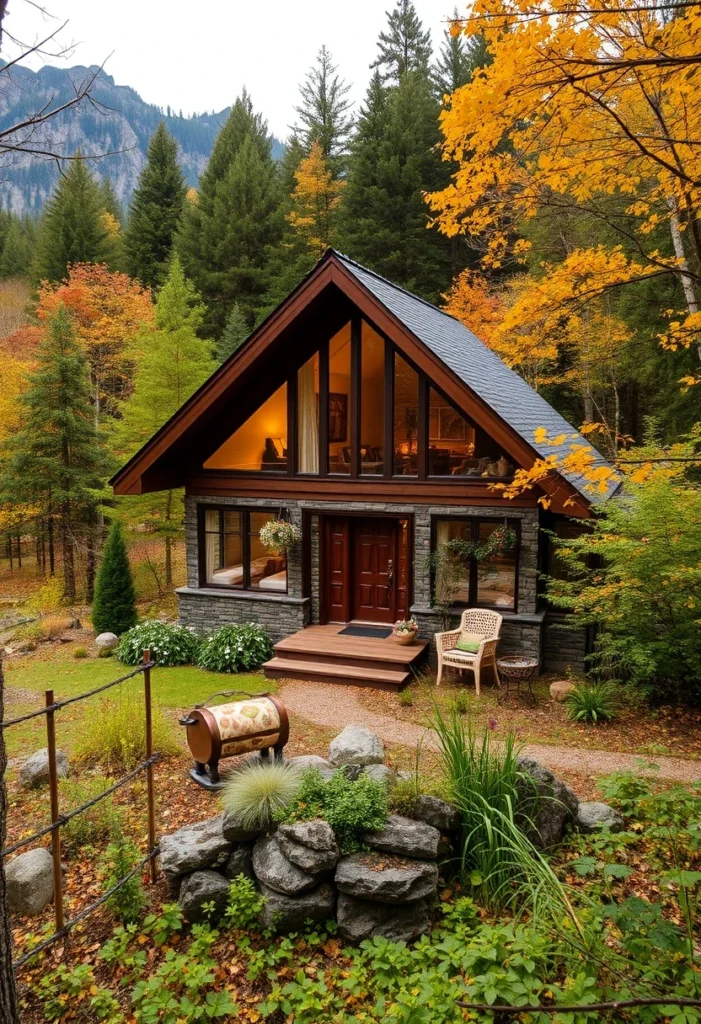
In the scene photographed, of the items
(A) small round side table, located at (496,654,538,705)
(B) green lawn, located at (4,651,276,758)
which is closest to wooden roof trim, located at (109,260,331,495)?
(B) green lawn, located at (4,651,276,758)

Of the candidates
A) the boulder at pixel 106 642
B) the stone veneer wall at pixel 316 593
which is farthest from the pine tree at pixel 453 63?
the boulder at pixel 106 642

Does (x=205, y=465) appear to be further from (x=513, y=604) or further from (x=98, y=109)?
(x=98, y=109)

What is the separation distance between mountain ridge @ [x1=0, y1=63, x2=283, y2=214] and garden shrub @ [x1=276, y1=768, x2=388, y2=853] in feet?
13.8

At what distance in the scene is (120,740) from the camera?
696 cm

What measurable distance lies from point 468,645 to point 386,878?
6021 millimetres

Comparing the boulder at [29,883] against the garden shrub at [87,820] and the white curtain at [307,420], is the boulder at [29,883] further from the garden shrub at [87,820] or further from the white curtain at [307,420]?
the white curtain at [307,420]

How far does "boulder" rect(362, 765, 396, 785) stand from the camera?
16.7 ft

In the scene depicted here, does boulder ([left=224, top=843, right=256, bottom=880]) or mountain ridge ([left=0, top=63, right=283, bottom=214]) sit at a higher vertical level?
mountain ridge ([left=0, top=63, right=283, bottom=214])

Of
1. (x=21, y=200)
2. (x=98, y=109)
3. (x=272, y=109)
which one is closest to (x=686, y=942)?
(x=98, y=109)

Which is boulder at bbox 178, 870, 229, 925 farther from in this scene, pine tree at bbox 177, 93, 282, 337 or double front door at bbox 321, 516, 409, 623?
pine tree at bbox 177, 93, 282, 337

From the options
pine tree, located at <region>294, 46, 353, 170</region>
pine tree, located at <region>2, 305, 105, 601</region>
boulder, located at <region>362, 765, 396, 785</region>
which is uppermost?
pine tree, located at <region>294, 46, 353, 170</region>

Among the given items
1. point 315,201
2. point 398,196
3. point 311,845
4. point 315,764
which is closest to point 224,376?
point 315,764

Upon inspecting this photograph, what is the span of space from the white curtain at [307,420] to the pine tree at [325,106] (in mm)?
20600

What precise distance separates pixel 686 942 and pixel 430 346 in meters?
8.21
